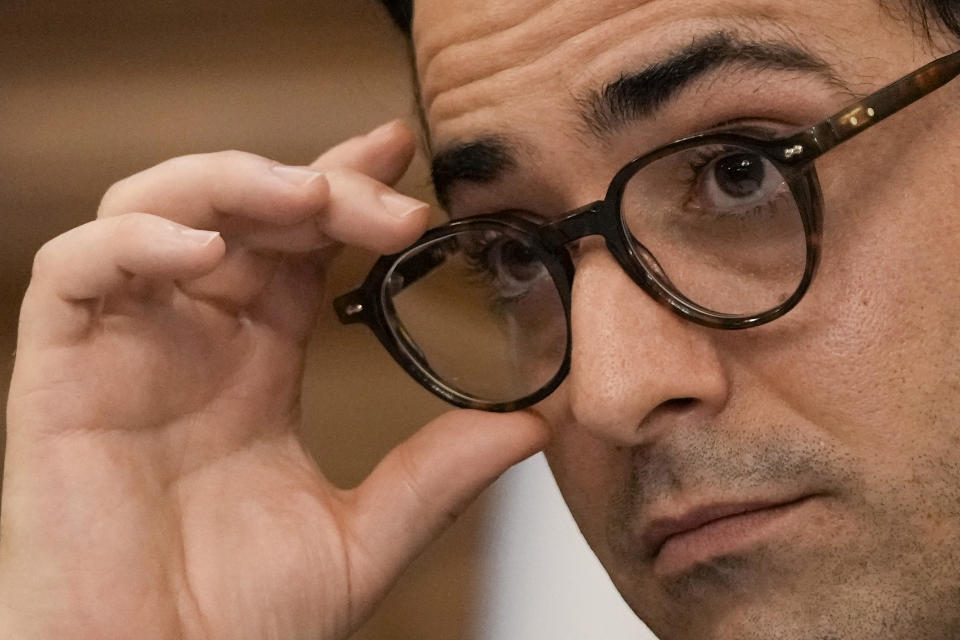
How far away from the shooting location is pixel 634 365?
0.85 metres

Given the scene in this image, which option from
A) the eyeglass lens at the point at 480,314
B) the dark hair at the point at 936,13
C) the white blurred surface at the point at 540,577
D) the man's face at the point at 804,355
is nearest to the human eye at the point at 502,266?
the eyeglass lens at the point at 480,314

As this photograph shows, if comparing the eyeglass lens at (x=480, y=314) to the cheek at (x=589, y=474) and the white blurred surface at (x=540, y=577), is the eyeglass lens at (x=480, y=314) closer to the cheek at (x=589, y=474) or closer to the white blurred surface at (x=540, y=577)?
the cheek at (x=589, y=474)

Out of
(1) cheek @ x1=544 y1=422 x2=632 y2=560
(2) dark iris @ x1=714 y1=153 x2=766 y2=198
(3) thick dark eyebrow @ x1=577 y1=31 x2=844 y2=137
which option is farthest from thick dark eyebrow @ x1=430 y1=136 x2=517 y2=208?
(1) cheek @ x1=544 y1=422 x2=632 y2=560

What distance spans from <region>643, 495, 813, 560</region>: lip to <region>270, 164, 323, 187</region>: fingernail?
541mm

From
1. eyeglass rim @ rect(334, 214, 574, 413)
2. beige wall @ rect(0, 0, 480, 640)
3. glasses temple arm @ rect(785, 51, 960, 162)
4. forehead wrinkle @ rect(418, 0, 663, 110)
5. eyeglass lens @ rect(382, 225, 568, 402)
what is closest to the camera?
glasses temple arm @ rect(785, 51, 960, 162)

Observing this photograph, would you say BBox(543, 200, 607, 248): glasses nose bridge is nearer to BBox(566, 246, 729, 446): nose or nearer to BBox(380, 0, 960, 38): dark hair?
BBox(566, 246, 729, 446): nose

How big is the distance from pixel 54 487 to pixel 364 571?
0.38 meters

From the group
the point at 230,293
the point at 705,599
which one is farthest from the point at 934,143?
the point at 230,293

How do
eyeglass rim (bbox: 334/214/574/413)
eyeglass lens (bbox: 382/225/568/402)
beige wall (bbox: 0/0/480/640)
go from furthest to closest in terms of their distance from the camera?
1. beige wall (bbox: 0/0/480/640)
2. eyeglass lens (bbox: 382/225/568/402)
3. eyeglass rim (bbox: 334/214/574/413)

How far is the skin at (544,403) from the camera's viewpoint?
825 millimetres

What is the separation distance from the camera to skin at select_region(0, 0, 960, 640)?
2.71ft

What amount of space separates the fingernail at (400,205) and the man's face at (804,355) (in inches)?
6.8

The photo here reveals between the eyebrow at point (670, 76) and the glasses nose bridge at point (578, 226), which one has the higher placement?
the eyebrow at point (670, 76)

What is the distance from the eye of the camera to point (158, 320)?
1.01m
